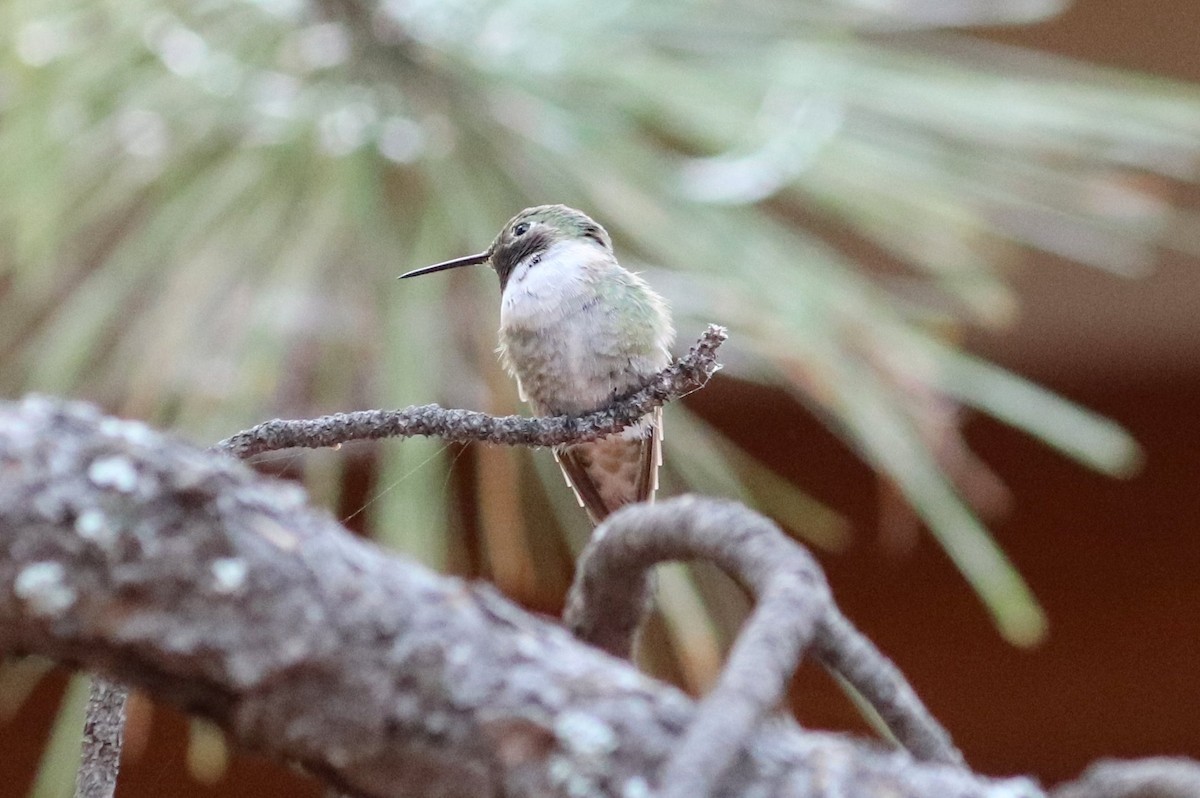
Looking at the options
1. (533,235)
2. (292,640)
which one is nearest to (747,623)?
(292,640)

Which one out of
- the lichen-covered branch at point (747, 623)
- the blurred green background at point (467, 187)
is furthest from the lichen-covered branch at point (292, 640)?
the blurred green background at point (467, 187)

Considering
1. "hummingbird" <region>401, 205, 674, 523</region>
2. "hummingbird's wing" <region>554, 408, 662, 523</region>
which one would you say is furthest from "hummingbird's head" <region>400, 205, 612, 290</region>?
"hummingbird's wing" <region>554, 408, 662, 523</region>

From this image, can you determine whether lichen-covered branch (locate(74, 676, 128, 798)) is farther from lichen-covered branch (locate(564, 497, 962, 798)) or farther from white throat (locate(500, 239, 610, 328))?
white throat (locate(500, 239, 610, 328))

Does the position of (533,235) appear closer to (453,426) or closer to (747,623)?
(453,426)

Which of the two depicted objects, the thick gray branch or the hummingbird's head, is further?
the hummingbird's head

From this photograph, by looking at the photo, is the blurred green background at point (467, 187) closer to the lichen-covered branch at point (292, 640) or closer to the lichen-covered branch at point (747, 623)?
the lichen-covered branch at point (747, 623)

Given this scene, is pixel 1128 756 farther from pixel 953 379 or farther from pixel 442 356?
pixel 442 356

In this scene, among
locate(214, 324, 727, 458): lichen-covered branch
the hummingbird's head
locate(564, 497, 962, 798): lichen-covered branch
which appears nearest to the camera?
locate(564, 497, 962, 798): lichen-covered branch
